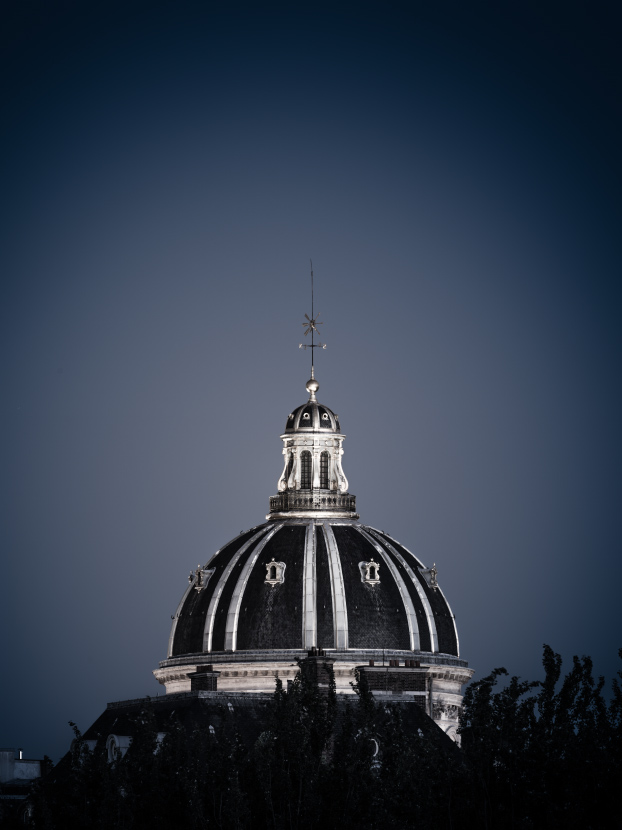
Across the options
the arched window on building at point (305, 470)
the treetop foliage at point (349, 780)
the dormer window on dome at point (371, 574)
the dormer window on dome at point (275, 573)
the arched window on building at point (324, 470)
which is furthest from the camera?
the arched window on building at point (305, 470)

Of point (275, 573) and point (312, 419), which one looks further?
point (312, 419)

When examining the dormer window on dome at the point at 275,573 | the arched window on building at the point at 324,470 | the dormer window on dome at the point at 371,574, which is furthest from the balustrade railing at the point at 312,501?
the dormer window on dome at the point at 371,574

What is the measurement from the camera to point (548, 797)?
80938 mm

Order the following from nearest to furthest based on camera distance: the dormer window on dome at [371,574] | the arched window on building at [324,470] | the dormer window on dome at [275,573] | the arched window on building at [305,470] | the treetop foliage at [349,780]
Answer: the treetop foliage at [349,780]
the dormer window on dome at [275,573]
the dormer window on dome at [371,574]
the arched window on building at [324,470]
the arched window on building at [305,470]

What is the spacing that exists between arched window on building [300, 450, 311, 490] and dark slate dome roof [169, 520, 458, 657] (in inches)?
288

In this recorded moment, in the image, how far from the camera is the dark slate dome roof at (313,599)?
13025cm

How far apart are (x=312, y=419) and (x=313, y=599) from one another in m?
17.7

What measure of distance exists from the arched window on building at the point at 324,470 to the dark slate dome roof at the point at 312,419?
65.0 inches

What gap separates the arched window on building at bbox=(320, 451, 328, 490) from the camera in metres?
143

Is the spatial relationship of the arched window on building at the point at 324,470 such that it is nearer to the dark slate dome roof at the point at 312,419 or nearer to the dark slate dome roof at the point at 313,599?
the dark slate dome roof at the point at 312,419

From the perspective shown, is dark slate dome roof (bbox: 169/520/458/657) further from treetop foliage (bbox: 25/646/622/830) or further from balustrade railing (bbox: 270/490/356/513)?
treetop foliage (bbox: 25/646/622/830)

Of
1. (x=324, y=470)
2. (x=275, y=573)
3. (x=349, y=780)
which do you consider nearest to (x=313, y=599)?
(x=275, y=573)

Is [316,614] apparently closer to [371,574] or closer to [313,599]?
[313,599]

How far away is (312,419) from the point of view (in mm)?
144875
